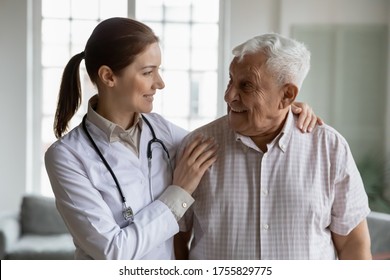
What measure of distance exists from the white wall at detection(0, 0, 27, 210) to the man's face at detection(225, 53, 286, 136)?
753 mm

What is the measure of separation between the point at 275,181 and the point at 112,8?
122 cm

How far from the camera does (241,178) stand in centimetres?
115

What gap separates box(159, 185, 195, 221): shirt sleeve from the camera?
1.09 meters

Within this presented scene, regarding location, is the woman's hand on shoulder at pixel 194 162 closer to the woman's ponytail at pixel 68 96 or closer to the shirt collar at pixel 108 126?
the shirt collar at pixel 108 126

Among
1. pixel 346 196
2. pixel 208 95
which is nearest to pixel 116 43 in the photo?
pixel 346 196

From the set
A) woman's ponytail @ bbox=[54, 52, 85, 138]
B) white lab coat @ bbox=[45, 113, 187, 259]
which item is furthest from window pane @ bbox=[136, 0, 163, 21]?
white lab coat @ bbox=[45, 113, 187, 259]

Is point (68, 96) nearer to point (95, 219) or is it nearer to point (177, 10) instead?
point (95, 219)

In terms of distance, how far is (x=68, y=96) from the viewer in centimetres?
118

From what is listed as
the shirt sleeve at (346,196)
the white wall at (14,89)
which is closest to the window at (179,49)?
the white wall at (14,89)

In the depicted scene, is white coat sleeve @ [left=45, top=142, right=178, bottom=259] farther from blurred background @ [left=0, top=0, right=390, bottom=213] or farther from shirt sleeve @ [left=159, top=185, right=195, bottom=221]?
blurred background @ [left=0, top=0, right=390, bottom=213]

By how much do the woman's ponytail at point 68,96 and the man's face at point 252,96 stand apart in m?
0.32

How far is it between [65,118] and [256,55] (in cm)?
41
